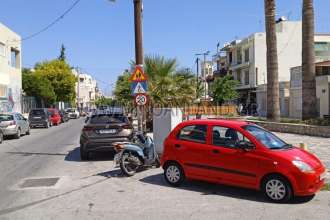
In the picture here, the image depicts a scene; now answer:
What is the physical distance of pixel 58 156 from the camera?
622 inches

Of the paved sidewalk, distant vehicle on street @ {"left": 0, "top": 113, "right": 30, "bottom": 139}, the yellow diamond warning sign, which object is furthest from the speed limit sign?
distant vehicle on street @ {"left": 0, "top": 113, "right": 30, "bottom": 139}

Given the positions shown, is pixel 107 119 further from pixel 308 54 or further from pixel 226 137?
pixel 308 54

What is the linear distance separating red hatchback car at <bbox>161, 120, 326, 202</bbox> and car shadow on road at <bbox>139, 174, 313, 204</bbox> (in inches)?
8.2

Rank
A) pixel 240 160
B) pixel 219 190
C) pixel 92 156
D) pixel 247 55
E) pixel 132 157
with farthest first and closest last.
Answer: pixel 247 55, pixel 92 156, pixel 132 157, pixel 219 190, pixel 240 160

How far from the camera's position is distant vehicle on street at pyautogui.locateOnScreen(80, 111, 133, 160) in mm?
14109

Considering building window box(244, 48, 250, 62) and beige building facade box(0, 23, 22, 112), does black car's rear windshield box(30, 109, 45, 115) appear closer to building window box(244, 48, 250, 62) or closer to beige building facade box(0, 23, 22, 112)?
beige building facade box(0, 23, 22, 112)

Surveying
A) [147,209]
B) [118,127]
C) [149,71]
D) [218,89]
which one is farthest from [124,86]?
[218,89]

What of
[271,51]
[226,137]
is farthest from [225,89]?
[226,137]

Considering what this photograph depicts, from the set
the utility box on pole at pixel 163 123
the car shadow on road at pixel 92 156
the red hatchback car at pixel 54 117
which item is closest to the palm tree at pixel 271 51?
the utility box on pole at pixel 163 123

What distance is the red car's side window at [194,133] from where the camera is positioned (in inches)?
366

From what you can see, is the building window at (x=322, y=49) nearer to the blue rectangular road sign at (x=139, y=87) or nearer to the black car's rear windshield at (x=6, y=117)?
the black car's rear windshield at (x=6, y=117)

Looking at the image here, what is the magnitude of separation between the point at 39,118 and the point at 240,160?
103 ft

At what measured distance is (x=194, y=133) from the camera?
9.52 metres

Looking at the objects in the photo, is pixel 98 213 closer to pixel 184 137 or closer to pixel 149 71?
pixel 184 137
